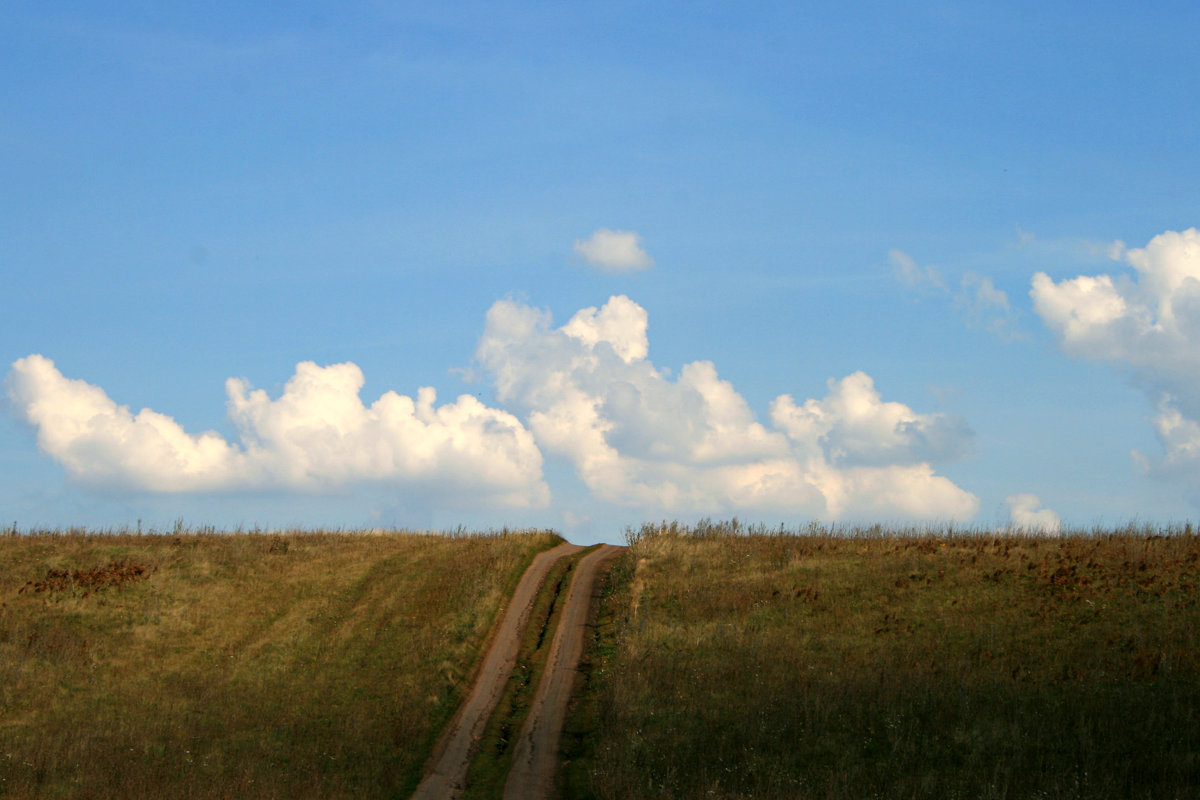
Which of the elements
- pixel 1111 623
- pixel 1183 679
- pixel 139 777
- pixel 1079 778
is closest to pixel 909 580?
pixel 1111 623

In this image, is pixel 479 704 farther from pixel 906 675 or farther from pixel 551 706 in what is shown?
pixel 906 675

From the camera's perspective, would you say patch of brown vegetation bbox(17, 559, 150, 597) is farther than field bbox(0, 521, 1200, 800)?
Yes

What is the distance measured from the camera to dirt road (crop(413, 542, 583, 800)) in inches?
777

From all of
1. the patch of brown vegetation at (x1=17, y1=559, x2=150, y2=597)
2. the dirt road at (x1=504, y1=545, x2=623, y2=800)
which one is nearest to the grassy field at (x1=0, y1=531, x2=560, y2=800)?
the patch of brown vegetation at (x1=17, y1=559, x2=150, y2=597)

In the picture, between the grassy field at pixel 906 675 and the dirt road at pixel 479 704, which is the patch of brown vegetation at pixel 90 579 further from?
the grassy field at pixel 906 675

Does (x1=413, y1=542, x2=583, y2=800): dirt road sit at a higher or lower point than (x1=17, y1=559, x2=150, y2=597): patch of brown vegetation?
lower

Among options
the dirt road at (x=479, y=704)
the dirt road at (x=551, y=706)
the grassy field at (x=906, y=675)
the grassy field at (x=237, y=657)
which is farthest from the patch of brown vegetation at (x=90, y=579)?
the grassy field at (x=906, y=675)

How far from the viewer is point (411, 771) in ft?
67.4

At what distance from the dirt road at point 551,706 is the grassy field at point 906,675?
578mm

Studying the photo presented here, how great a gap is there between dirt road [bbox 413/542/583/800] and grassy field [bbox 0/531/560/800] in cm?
46

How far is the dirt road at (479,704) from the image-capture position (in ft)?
64.7

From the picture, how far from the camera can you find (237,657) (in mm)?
28828

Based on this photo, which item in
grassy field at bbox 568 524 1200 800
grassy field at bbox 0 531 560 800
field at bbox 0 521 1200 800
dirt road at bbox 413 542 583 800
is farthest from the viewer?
grassy field at bbox 0 531 560 800

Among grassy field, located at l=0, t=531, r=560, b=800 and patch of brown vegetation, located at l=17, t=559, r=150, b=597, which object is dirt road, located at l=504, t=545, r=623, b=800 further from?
patch of brown vegetation, located at l=17, t=559, r=150, b=597
